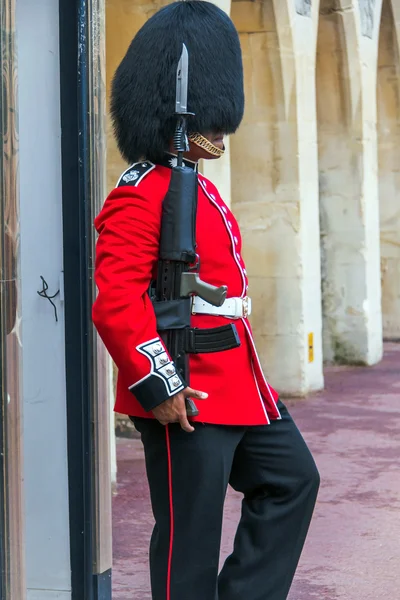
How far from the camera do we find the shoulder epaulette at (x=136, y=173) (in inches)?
116

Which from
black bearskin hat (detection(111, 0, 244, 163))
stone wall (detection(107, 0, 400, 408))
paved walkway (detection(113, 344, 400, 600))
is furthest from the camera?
stone wall (detection(107, 0, 400, 408))

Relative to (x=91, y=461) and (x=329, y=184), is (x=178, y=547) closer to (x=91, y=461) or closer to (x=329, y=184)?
(x=91, y=461)

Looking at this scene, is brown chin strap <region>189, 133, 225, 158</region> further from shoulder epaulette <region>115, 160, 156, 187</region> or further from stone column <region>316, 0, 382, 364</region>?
stone column <region>316, 0, 382, 364</region>

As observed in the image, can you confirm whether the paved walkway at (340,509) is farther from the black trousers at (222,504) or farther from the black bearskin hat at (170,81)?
the black bearskin hat at (170,81)

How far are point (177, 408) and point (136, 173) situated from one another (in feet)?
1.90

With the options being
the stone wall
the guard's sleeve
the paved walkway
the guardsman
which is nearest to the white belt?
the guardsman

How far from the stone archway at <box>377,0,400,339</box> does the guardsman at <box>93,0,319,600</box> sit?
8608 mm

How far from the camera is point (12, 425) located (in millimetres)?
2893

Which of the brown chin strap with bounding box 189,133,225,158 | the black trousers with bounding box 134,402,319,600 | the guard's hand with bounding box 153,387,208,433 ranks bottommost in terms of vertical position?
the black trousers with bounding box 134,402,319,600

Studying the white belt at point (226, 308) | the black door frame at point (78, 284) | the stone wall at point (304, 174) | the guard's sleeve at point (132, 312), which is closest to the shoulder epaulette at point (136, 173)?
the guard's sleeve at point (132, 312)

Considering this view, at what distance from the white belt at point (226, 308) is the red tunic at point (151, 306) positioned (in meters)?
0.02

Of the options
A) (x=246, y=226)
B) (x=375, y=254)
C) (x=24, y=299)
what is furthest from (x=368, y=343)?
(x=24, y=299)

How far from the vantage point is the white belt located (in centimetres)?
295

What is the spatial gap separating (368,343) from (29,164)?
672 centimetres
